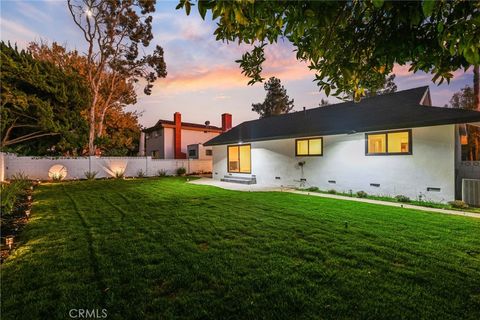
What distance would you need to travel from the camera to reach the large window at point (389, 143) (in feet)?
27.1

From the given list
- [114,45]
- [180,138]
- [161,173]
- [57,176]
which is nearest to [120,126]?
[180,138]

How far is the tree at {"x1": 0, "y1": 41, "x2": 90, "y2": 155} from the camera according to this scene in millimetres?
10109

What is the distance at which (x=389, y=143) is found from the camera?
28.9ft

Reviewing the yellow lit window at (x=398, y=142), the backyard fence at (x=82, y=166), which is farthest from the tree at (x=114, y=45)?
the yellow lit window at (x=398, y=142)

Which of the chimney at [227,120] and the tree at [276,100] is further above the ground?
the tree at [276,100]

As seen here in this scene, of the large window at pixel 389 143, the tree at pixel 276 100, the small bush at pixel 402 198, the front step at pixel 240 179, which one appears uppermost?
the tree at pixel 276 100

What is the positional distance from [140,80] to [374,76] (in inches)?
938

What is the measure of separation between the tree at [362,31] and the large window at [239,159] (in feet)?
38.7

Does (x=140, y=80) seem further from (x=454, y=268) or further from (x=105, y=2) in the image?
(x=454, y=268)

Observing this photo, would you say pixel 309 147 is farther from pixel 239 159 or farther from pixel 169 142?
pixel 169 142

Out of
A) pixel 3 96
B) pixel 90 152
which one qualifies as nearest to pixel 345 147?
pixel 3 96
